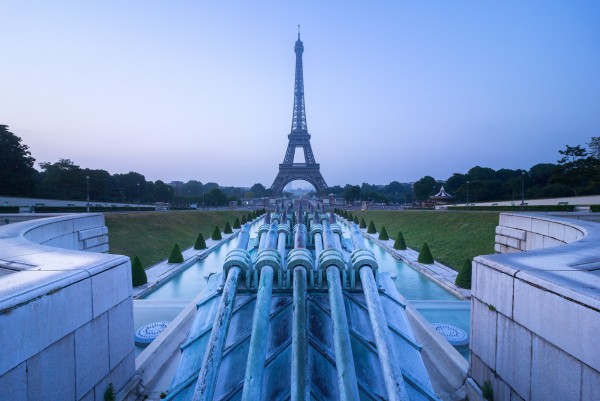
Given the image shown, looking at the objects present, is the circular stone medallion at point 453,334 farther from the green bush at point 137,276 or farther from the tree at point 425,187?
the tree at point 425,187

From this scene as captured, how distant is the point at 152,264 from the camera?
66.5 feet

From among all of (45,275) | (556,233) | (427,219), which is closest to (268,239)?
(45,275)

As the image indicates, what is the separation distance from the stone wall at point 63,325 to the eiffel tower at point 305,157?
76669mm

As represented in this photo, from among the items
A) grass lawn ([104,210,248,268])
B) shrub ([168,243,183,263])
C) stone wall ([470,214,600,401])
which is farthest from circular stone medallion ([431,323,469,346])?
grass lawn ([104,210,248,268])

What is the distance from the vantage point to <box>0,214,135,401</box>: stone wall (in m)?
2.88

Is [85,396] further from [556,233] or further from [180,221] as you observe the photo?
[180,221]

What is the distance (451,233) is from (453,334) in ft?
73.2

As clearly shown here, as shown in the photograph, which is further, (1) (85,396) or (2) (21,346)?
(1) (85,396)

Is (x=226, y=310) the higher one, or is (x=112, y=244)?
(x=226, y=310)

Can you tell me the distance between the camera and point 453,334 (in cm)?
859

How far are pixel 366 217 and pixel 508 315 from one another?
50.6 meters

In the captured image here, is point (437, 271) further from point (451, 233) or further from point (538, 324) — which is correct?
point (538, 324)

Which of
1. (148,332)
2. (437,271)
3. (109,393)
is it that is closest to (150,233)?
(148,332)

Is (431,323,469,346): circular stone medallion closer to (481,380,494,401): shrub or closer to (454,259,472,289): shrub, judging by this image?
(481,380,494,401): shrub
